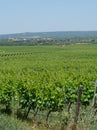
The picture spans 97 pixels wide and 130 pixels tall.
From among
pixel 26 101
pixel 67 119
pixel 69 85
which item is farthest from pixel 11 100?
pixel 67 119

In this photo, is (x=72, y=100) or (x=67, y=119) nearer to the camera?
(x=67, y=119)

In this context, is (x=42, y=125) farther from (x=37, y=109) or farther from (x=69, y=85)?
(x=69, y=85)

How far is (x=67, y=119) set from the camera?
1012 cm

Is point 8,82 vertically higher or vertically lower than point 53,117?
higher

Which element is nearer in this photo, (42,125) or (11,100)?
(42,125)

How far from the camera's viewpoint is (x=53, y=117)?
12.0 m

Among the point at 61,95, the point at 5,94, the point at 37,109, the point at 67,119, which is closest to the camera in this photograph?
the point at 67,119

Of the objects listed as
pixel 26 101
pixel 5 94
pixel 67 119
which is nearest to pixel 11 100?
pixel 5 94

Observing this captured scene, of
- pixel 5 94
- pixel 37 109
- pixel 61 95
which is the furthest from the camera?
pixel 5 94

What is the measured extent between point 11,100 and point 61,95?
2.68 meters

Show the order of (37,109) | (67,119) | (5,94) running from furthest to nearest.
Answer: (5,94)
(37,109)
(67,119)

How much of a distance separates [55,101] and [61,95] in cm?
25

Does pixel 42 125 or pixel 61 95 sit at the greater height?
pixel 61 95

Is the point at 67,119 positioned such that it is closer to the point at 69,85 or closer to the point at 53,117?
the point at 53,117
